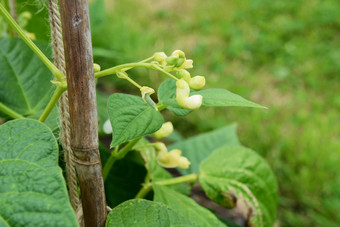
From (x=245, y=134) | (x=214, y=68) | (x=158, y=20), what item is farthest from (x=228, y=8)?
(x=245, y=134)

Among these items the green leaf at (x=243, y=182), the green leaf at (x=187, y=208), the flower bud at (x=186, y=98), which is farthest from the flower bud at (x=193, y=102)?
the green leaf at (x=243, y=182)

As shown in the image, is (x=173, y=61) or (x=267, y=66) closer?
(x=173, y=61)

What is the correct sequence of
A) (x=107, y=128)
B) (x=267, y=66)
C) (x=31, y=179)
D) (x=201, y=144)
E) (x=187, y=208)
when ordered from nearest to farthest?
1. (x=31, y=179)
2. (x=187, y=208)
3. (x=107, y=128)
4. (x=201, y=144)
5. (x=267, y=66)

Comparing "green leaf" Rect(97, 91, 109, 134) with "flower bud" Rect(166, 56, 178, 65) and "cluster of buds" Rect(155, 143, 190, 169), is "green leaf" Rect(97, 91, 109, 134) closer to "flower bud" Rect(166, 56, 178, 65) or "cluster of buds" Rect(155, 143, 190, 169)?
"cluster of buds" Rect(155, 143, 190, 169)

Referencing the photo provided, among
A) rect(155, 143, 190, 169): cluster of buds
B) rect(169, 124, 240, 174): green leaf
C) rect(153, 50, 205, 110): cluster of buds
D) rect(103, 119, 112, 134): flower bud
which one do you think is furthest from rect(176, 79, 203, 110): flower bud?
rect(169, 124, 240, 174): green leaf

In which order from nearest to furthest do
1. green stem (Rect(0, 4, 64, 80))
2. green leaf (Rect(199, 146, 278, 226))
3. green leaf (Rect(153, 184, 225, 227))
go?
green stem (Rect(0, 4, 64, 80)) < green leaf (Rect(153, 184, 225, 227)) < green leaf (Rect(199, 146, 278, 226))

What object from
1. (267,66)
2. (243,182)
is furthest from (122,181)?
(267,66)

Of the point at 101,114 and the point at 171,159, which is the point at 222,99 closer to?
the point at 171,159
